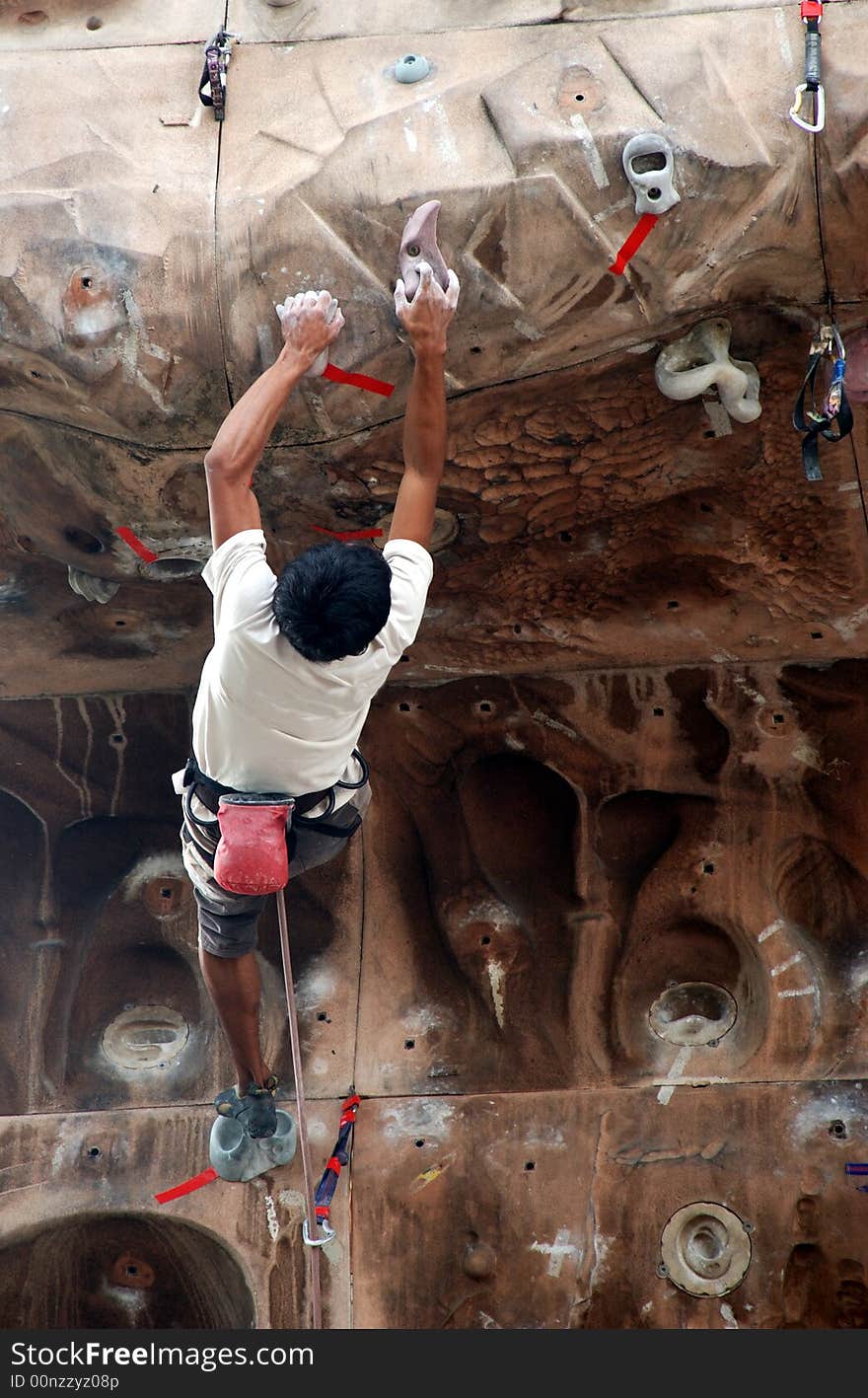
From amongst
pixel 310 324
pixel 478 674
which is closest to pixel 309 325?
pixel 310 324

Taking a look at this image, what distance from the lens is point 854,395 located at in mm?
4059

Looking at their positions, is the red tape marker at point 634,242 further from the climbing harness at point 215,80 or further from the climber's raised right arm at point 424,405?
the climbing harness at point 215,80

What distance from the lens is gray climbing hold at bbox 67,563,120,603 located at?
4.72 meters

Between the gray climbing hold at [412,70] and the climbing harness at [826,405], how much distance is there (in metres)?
1.21

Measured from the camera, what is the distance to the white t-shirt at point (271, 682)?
3404mm

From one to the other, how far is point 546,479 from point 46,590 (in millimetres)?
1623

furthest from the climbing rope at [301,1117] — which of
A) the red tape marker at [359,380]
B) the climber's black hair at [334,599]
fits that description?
the red tape marker at [359,380]

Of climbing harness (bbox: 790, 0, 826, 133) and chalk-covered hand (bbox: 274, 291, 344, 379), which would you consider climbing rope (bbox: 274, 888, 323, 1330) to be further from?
climbing harness (bbox: 790, 0, 826, 133)

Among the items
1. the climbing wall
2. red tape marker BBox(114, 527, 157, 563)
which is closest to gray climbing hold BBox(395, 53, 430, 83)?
the climbing wall

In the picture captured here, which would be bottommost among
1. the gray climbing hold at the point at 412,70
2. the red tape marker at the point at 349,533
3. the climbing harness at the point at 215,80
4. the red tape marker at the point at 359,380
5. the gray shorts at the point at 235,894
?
the gray shorts at the point at 235,894

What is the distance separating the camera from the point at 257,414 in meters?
3.61

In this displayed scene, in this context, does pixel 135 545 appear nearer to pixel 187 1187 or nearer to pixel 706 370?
pixel 706 370

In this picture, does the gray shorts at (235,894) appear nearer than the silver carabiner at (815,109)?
No

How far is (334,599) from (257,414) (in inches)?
23.7
